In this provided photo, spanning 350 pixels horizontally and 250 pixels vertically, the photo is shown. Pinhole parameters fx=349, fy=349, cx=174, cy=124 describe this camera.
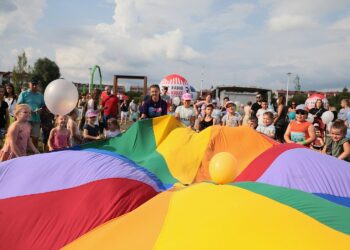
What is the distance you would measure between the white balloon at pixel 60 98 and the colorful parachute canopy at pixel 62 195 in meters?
2.35

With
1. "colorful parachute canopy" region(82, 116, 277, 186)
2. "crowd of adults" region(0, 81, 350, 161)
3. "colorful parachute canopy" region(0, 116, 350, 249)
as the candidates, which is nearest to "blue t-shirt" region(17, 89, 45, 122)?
"crowd of adults" region(0, 81, 350, 161)

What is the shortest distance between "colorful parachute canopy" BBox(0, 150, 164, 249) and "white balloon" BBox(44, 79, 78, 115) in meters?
2.35

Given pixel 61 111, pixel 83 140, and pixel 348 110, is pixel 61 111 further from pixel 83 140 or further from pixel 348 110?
pixel 348 110

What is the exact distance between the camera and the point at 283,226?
5.61 ft

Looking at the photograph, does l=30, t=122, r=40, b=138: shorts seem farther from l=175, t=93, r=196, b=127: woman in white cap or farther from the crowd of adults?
l=175, t=93, r=196, b=127: woman in white cap

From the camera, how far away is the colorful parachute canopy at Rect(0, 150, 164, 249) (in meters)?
2.21

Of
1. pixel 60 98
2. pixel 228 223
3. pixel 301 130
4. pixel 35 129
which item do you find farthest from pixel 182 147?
pixel 35 129

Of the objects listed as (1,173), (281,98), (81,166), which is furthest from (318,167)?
(281,98)

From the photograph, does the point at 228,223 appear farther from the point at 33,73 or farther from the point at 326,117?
the point at 33,73

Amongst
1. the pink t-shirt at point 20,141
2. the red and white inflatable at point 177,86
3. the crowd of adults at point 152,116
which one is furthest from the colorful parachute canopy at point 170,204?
the red and white inflatable at point 177,86

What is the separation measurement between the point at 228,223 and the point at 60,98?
3942 mm

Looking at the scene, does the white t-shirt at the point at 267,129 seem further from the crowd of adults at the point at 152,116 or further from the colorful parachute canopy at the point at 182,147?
the colorful parachute canopy at the point at 182,147

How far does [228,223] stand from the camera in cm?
171

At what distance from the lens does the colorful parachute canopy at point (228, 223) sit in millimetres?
1633
